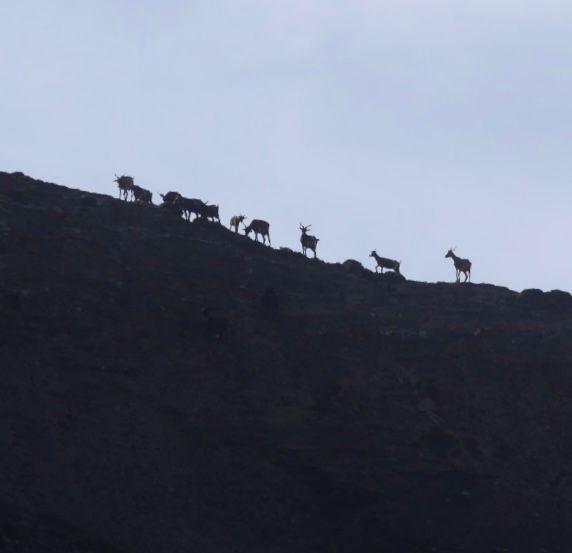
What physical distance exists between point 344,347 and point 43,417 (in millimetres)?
18429

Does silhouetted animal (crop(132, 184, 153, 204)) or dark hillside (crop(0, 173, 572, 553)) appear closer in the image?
dark hillside (crop(0, 173, 572, 553))

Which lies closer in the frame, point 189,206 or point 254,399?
point 254,399

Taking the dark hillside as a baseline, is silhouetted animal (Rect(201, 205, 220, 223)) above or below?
above

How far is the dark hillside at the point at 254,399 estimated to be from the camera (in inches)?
2398

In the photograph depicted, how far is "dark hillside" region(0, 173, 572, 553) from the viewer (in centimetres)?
6091

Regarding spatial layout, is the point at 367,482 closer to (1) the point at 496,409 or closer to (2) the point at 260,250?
(1) the point at 496,409

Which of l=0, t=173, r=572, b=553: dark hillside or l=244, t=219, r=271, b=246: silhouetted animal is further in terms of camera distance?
l=244, t=219, r=271, b=246: silhouetted animal

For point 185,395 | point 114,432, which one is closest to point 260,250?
point 185,395

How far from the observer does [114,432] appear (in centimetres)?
6431

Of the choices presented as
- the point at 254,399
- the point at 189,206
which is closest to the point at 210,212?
the point at 189,206

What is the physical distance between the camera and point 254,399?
70.1 m

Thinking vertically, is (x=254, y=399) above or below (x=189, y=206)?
below

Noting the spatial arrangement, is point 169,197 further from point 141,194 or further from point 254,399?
point 254,399

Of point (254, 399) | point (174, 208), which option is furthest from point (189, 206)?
point (254, 399)
